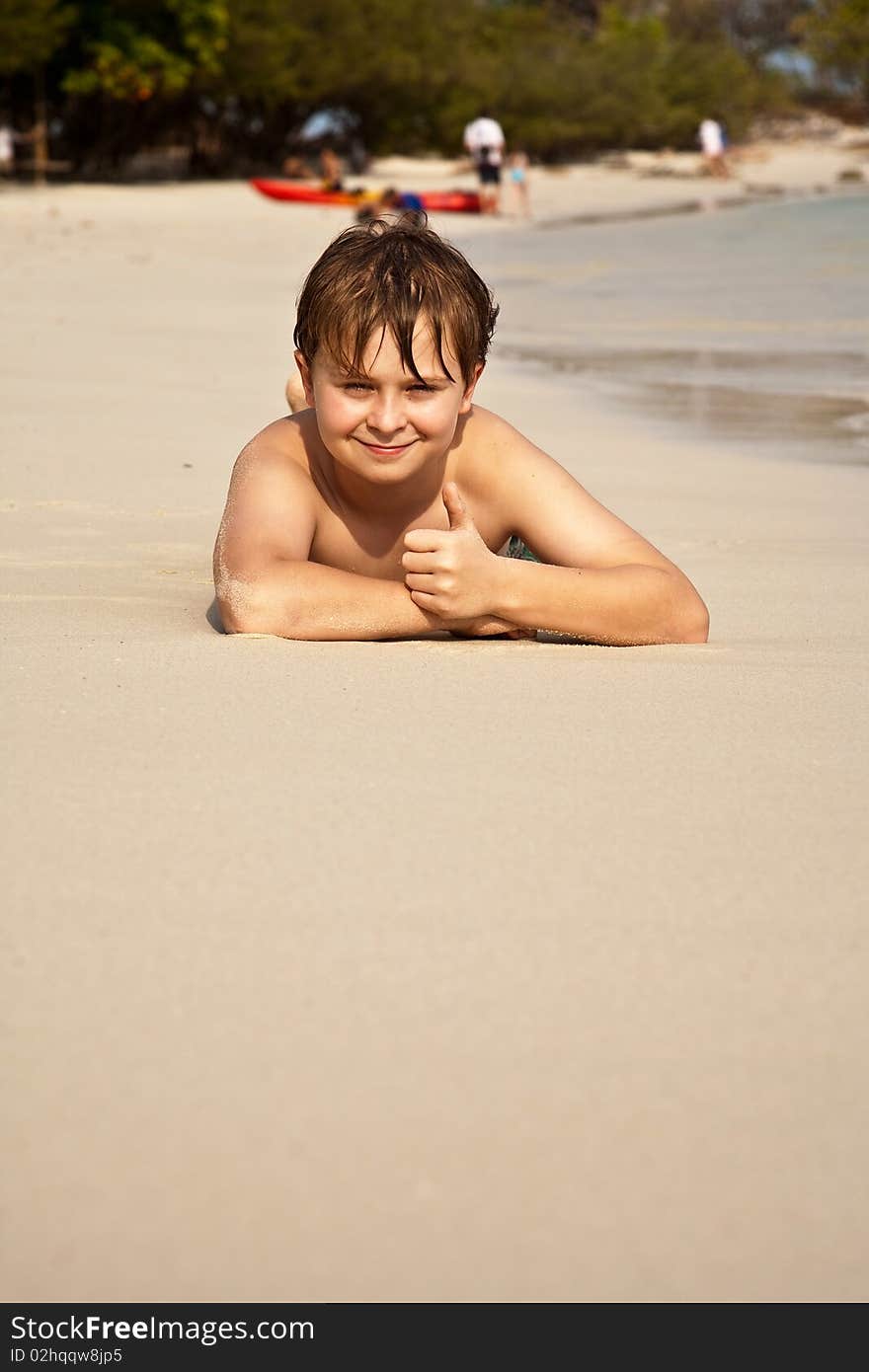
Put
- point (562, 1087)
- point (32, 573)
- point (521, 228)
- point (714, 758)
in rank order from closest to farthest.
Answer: point (562, 1087) → point (714, 758) → point (32, 573) → point (521, 228)

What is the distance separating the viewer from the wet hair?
2.92 meters

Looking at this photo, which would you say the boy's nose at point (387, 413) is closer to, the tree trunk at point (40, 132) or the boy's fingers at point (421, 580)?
the boy's fingers at point (421, 580)

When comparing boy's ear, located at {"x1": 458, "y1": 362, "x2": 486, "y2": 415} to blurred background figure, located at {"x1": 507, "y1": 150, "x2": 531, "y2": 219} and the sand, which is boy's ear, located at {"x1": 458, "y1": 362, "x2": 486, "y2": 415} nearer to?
the sand

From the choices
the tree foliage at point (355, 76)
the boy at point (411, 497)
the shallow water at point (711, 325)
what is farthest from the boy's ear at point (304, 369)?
the tree foliage at point (355, 76)

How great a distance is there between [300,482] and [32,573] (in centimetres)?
73

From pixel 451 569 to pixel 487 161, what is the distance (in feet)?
84.8

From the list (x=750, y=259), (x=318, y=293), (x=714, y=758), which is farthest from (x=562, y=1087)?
(x=750, y=259)

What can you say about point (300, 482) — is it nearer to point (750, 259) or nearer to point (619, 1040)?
point (619, 1040)

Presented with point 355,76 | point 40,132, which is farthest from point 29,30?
point 355,76

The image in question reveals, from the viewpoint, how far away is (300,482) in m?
3.21

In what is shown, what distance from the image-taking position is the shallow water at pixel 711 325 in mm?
6895

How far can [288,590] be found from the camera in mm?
2994
